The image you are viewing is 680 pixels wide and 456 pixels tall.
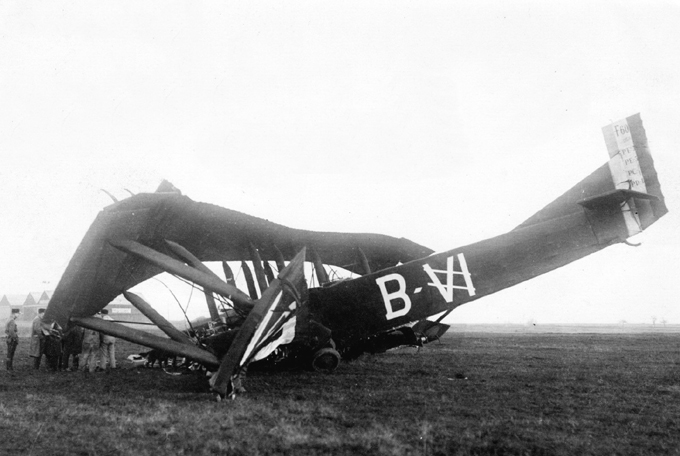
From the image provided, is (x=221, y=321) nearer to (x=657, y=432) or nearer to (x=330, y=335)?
(x=330, y=335)

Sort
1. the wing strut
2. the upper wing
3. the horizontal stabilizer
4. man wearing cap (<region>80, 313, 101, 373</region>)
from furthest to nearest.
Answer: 1. man wearing cap (<region>80, 313, 101, 373</region>)
2. the horizontal stabilizer
3. the upper wing
4. the wing strut

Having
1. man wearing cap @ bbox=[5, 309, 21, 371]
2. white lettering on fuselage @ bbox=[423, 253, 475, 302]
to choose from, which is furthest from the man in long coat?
white lettering on fuselage @ bbox=[423, 253, 475, 302]

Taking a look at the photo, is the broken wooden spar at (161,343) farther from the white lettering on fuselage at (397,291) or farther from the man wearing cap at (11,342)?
the man wearing cap at (11,342)

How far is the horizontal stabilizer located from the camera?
777 centimetres

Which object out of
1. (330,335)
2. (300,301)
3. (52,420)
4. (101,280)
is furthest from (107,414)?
(330,335)

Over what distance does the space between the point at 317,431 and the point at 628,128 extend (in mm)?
6594

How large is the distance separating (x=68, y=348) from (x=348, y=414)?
960 cm

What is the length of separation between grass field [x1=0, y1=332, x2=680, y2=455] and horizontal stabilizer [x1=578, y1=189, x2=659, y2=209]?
110 inches

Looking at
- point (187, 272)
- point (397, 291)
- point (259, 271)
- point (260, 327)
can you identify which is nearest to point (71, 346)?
point (259, 271)

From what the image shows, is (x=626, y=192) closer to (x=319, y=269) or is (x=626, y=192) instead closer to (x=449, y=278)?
(x=449, y=278)

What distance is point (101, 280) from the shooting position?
7277 millimetres

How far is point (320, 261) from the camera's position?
29.8 ft

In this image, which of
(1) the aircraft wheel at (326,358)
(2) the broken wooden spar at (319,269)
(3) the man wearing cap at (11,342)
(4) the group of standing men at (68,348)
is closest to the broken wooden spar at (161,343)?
(1) the aircraft wheel at (326,358)

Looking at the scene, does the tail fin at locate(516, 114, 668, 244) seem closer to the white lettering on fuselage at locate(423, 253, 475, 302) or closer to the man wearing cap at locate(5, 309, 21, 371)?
the white lettering on fuselage at locate(423, 253, 475, 302)
